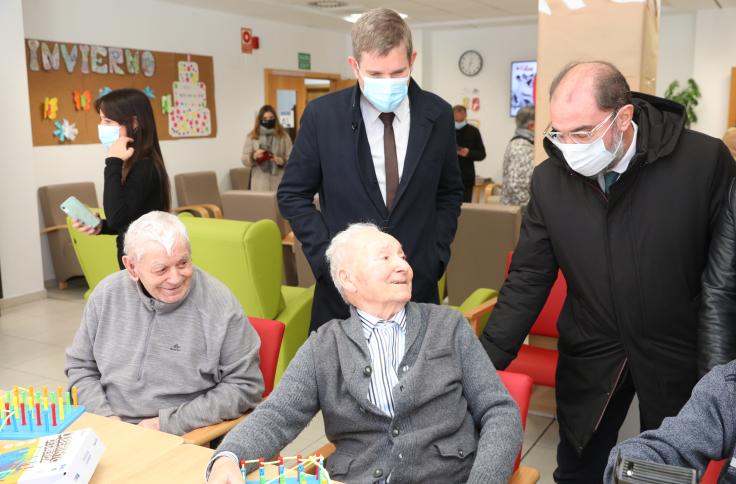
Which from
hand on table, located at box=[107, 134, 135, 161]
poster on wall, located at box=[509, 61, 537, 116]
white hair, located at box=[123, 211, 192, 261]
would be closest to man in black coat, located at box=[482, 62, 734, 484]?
white hair, located at box=[123, 211, 192, 261]

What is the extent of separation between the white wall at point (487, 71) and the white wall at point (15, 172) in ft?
22.4

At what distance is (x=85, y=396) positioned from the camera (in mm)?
2176

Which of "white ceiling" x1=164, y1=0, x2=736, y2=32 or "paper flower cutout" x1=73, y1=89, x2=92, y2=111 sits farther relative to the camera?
"white ceiling" x1=164, y1=0, x2=736, y2=32

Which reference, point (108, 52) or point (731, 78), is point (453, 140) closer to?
point (108, 52)

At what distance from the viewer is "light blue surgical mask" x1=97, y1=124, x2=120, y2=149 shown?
299 centimetres

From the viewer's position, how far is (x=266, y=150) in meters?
8.16

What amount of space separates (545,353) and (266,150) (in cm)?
546

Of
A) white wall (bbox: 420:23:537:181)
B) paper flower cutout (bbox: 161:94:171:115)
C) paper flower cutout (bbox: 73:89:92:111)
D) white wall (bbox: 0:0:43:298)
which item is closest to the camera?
white wall (bbox: 0:0:43:298)

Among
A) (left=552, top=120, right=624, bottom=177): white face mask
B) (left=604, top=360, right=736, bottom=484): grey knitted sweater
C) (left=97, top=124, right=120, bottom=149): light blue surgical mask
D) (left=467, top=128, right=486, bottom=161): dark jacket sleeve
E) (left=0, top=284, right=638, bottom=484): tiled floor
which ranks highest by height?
(left=97, top=124, right=120, bottom=149): light blue surgical mask

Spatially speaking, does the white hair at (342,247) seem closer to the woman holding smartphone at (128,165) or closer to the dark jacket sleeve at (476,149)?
the woman holding smartphone at (128,165)

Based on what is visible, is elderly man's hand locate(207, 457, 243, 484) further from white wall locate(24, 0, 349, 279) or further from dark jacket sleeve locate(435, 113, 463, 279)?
white wall locate(24, 0, 349, 279)

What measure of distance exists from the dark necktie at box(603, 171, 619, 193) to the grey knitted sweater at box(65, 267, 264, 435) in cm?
117

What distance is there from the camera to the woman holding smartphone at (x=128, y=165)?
2.90 meters

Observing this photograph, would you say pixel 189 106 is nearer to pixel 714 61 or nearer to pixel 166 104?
pixel 166 104
